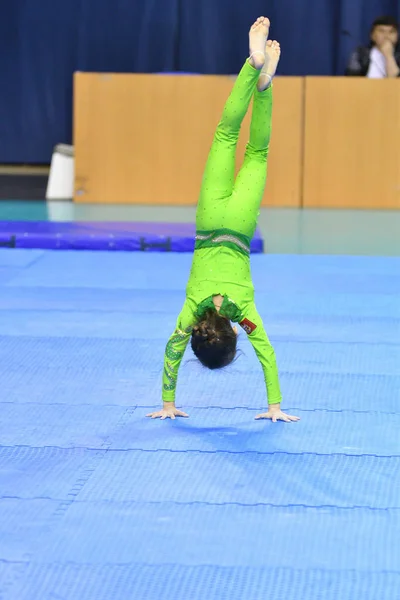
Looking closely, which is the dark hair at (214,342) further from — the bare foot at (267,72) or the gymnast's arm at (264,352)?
the bare foot at (267,72)

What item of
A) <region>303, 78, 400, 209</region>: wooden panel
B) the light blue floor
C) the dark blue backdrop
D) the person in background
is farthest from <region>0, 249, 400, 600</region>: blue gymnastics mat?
the dark blue backdrop

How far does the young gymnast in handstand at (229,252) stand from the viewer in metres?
4.23

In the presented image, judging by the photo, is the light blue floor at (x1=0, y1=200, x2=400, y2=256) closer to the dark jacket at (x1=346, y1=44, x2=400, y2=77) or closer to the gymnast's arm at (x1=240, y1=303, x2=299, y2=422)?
the dark jacket at (x1=346, y1=44, x2=400, y2=77)

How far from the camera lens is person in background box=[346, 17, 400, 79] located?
10625 mm

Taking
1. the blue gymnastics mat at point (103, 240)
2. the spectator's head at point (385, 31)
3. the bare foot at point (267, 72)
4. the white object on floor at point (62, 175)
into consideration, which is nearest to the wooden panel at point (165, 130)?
the white object on floor at point (62, 175)

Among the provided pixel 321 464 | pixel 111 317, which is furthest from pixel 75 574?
pixel 111 317

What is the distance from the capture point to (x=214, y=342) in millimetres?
4094

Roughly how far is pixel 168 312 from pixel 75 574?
3426 mm

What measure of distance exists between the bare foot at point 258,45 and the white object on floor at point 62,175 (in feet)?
22.4

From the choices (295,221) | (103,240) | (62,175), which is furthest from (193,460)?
(62,175)

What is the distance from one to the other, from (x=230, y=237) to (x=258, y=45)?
2.85 ft

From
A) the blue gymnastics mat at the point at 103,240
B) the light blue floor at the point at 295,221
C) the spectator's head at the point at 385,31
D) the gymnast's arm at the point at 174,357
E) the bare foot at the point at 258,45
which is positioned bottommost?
the light blue floor at the point at 295,221

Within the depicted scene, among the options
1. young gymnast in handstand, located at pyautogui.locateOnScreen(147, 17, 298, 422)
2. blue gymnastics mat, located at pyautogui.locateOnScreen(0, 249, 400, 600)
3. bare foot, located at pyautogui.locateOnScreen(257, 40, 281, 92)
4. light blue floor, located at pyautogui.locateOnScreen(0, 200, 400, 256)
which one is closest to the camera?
blue gymnastics mat, located at pyautogui.locateOnScreen(0, 249, 400, 600)

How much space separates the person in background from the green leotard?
6343 mm
